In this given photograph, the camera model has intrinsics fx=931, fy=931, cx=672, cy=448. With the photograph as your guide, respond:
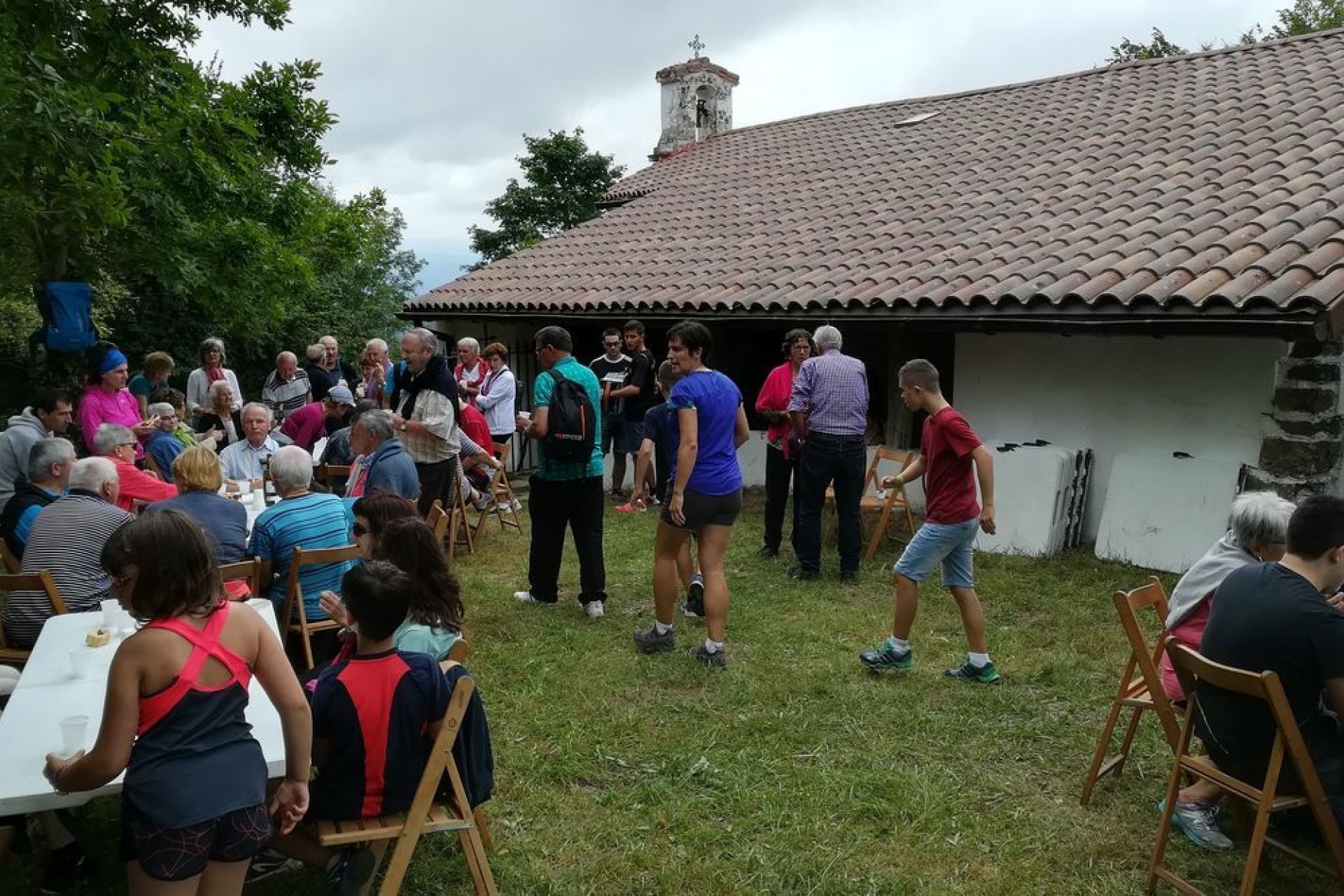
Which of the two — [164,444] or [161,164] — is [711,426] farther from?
[161,164]

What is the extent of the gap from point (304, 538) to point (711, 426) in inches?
77.3

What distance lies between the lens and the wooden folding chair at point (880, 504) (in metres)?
6.94

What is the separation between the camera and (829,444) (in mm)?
6184

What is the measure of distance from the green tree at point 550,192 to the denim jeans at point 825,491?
18935 millimetres

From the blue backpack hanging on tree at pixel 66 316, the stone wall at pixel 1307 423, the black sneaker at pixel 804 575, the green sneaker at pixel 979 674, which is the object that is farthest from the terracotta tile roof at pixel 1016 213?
the blue backpack hanging on tree at pixel 66 316

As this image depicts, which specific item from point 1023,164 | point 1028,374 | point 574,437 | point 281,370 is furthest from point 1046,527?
point 281,370

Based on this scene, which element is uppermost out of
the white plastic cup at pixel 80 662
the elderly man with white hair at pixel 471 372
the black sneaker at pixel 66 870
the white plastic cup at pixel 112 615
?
the elderly man with white hair at pixel 471 372

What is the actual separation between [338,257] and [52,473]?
20.3 feet

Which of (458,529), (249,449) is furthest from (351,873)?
(458,529)

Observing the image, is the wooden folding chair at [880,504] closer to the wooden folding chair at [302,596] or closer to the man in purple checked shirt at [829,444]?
the man in purple checked shirt at [829,444]

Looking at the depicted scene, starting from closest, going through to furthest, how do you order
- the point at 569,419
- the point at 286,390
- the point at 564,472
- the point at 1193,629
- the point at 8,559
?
the point at 1193,629, the point at 8,559, the point at 569,419, the point at 564,472, the point at 286,390

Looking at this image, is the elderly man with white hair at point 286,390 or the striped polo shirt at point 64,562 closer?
the striped polo shirt at point 64,562

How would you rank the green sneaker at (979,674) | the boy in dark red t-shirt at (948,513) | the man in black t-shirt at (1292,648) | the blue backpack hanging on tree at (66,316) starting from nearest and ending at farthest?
the man in black t-shirt at (1292,648) → the boy in dark red t-shirt at (948,513) → the green sneaker at (979,674) → the blue backpack hanging on tree at (66,316)

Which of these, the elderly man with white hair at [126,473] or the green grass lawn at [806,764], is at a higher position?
the elderly man with white hair at [126,473]
